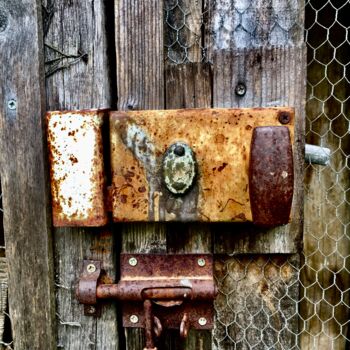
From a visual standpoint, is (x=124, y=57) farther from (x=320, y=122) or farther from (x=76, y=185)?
(x=320, y=122)

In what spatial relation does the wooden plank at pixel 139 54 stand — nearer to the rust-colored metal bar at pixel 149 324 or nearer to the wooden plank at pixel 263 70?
the wooden plank at pixel 263 70

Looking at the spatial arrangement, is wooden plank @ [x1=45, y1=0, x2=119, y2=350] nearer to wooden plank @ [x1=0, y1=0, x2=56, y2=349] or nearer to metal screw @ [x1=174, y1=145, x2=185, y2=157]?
wooden plank @ [x1=0, y1=0, x2=56, y2=349]

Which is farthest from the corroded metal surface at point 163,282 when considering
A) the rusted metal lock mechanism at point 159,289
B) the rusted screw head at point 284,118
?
the rusted screw head at point 284,118

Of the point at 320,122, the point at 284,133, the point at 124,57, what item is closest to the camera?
the point at 284,133

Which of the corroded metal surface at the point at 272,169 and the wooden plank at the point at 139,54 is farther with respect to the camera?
the wooden plank at the point at 139,54

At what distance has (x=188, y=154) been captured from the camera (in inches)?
25.1

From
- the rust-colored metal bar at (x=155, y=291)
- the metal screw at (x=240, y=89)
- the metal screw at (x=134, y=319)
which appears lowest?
the metal screw at (x=134, y=319)

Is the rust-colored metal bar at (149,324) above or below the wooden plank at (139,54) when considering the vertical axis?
below

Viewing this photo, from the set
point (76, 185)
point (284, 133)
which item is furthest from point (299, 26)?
point (76, 185)

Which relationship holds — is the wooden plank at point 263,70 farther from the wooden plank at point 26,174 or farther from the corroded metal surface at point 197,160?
the wooden plank at point 26,174

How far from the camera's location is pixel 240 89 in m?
0.68

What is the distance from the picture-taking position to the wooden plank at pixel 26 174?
70cm

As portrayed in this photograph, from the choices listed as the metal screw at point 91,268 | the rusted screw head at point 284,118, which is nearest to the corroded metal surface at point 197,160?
the rusted screw head at point 284,118

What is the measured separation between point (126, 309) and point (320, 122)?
2.25 feet
